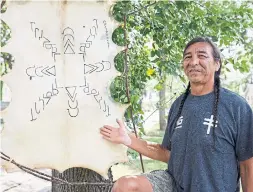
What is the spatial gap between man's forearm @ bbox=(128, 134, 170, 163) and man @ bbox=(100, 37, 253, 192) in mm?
64

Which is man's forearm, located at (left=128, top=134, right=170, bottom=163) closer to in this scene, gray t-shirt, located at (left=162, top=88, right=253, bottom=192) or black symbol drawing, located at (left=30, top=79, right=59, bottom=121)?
gray t-shirt, located at (left=162, top=88, right=253, bottom=192)

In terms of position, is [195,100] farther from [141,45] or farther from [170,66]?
[141,45]

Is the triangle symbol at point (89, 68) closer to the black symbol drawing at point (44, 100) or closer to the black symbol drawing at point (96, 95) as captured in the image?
the black symbol drawing at point (96, 95)

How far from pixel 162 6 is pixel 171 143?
909 mm

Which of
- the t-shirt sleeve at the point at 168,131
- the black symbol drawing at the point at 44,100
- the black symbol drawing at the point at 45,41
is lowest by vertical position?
the t-shirt sleeve at the point at 168,131

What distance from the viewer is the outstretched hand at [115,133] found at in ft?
6.05

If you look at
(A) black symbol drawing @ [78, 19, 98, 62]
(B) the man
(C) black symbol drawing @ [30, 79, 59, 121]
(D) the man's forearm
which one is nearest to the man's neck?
(B) the man

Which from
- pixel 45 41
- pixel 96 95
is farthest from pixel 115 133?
pixel 45 41

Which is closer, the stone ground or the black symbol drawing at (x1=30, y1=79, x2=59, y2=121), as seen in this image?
the black symbol drawing at (x1=30, y1=79, x2=59, y2=121)

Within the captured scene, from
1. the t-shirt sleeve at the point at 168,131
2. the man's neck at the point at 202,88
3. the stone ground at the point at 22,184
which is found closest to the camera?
the man's neck at the point at 202,88

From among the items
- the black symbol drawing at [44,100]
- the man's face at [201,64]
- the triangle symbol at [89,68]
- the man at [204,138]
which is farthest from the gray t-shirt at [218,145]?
the black symbol drawing at [44,100]

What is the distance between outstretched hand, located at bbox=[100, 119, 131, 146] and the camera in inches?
72.6

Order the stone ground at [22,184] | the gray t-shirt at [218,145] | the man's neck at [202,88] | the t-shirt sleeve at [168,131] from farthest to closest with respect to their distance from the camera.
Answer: the stone ground at [22,184], the t-shirt sleeve at [168,131], the man's neck at [202,88], the gray t-shirt at [218,145]

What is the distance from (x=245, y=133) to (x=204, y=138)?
177 millimetres
